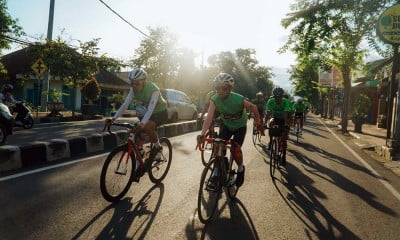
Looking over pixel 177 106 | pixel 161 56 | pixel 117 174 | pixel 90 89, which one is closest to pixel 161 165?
pixel 117 174

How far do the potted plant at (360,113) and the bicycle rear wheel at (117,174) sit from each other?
20099 mm

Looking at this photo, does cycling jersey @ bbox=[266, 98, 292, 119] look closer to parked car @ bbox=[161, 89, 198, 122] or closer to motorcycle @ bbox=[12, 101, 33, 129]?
motorcycle @ bbox=[12, 101, 33, 129]

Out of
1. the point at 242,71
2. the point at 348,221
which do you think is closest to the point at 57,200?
the point at 348,221

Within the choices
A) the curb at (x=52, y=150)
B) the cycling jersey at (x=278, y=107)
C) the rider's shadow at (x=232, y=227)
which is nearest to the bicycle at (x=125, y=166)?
the rider's shadow at (x=232, y=227)

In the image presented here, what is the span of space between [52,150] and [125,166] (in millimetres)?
3595

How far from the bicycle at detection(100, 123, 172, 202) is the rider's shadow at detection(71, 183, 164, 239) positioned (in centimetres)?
19

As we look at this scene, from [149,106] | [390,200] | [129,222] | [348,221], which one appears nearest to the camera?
[129,222]

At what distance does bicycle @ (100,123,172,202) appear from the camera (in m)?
5.36

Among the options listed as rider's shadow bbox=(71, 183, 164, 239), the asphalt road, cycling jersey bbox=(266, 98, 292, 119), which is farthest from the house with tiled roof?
rider's shadow bbox=(71, 183, 164, 239)

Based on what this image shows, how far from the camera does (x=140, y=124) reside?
225 inches

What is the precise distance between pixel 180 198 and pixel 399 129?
362 inches

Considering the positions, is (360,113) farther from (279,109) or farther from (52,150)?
(52,150)

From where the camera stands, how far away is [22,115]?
1452cm

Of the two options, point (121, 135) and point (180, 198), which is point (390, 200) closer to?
point (180, 198)
